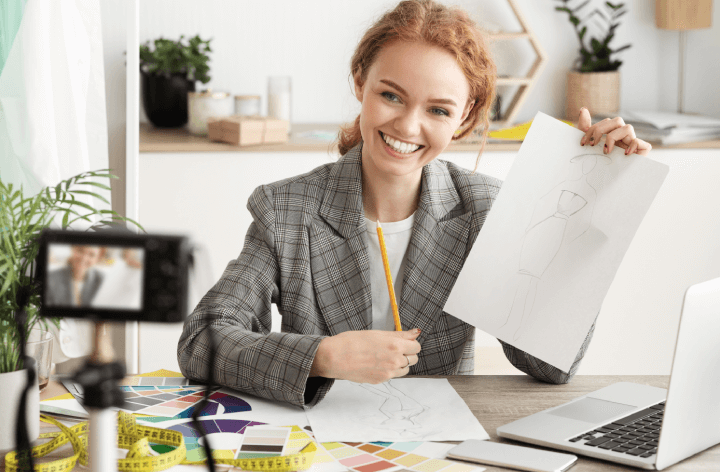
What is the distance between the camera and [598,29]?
2.94 metres

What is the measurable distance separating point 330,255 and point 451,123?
0.31m

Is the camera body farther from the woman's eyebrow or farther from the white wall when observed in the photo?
the white wall

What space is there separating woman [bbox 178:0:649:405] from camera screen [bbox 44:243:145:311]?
70 cm

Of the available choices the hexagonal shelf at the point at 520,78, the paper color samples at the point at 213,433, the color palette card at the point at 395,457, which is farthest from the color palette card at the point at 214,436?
the hexagonal shelf at the point at 520,78

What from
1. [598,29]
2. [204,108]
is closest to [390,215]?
[204,108]

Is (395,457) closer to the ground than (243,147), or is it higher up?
closer to the ground

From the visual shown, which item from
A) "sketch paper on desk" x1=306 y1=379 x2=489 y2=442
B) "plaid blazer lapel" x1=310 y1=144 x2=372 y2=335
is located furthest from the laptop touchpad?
"plaid blazer lapel" x1=310 y1=144 x2=372 y2=335

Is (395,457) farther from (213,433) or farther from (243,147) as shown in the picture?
(243,147)

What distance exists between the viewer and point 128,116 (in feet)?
6.66

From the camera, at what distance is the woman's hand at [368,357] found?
3.30 feet

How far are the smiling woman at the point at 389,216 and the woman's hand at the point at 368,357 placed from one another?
16 cm

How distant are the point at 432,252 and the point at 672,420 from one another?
596 mm

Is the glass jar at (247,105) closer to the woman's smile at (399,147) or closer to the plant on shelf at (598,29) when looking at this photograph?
the plant on shelf at (598,29)

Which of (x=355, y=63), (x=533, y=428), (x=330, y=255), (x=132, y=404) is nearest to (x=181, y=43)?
(x=355, y=63)
